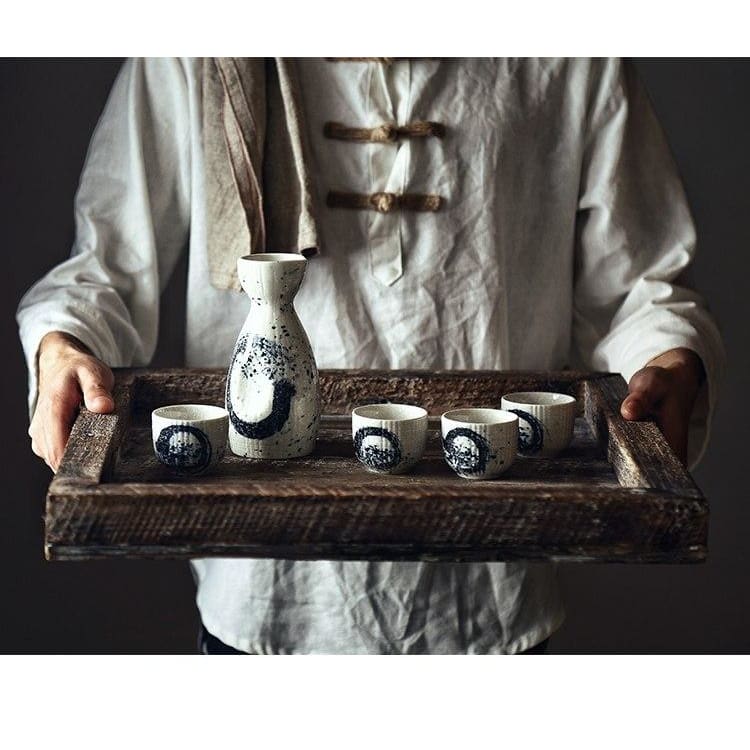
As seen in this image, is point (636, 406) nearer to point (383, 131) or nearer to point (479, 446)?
point (479, 446)

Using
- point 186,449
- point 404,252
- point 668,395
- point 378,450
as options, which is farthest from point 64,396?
point 668,395

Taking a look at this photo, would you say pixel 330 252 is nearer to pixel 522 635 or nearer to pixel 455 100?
pixel 455 100

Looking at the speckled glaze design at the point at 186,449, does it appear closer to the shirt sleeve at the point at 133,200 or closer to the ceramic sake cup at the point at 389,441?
the ceramic sake cup at the point at 389,441

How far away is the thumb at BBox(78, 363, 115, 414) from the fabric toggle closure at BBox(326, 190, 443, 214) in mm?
299

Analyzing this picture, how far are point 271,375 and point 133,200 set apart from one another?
0.42 meters

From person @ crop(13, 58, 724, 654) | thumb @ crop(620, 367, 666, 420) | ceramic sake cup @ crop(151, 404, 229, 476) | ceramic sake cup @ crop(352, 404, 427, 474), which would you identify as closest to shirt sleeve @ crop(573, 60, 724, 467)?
person @ crop(13, 58, 724, 654)

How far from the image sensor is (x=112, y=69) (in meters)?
1.55

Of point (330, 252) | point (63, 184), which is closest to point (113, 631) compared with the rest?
point (63, 184)

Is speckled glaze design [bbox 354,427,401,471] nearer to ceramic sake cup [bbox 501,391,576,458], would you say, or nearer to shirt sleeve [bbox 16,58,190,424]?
ceramic sake cup [bbox 501,391,576,458]

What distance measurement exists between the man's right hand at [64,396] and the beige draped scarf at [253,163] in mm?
208

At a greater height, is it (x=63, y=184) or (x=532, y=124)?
(x=532, y=124)

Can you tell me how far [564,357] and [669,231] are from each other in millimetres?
178

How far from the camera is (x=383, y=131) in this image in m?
1.13

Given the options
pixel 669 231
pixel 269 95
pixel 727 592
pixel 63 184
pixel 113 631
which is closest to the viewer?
pixel 269 95
